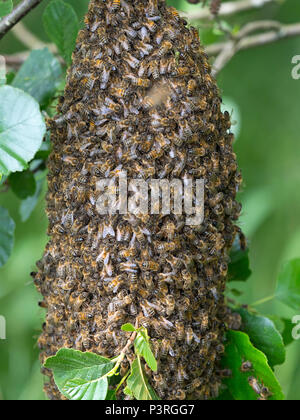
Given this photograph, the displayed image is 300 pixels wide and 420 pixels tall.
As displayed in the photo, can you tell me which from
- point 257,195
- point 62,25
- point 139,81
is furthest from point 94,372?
point 257,195

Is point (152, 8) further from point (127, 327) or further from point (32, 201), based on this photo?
point (32, 201)

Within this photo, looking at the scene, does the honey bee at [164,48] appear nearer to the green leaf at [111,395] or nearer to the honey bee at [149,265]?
the honey bee at [149,265]

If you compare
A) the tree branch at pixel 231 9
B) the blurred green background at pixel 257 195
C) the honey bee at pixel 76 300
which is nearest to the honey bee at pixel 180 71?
the honey bee at pixel 76 300

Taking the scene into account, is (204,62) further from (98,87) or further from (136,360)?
(136,360)

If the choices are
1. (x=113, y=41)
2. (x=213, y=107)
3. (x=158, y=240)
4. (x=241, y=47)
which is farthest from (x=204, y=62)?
(x=241, y=47)

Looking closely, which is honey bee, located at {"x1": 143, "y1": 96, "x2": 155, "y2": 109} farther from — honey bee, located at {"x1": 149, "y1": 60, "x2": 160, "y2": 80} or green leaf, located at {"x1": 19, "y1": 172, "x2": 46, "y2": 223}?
green leaf, located at {"x1": 19, "y1": 172, "x2": 46, "y2": 223}

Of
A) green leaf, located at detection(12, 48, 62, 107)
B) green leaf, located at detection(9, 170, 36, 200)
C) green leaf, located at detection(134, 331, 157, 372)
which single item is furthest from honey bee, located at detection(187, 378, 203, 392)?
green leaf, located at detection(12, 48, 62, 107)
